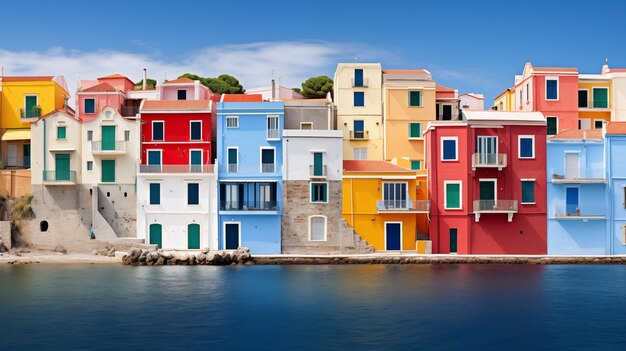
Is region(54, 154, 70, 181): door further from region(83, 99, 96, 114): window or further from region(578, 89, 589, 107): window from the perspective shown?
region(578, 89, 589, 107): window

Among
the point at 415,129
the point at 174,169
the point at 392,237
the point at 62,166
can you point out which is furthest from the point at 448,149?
the point at 62,166

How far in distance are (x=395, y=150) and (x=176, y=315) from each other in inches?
1029

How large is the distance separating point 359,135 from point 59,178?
19.5 metres

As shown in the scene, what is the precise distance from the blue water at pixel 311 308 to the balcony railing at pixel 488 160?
6.21 meters

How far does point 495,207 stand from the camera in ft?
149

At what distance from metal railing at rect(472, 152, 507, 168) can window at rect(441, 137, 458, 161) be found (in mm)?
1270

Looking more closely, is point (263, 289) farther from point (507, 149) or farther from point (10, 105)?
point (10, 105)

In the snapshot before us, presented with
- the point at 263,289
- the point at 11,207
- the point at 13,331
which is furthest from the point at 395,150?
the point at 13,331

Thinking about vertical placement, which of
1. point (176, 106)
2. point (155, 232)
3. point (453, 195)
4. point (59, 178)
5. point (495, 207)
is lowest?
point (155, 232)

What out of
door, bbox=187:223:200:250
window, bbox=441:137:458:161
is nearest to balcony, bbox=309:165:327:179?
window, bbox=441:137:458:161

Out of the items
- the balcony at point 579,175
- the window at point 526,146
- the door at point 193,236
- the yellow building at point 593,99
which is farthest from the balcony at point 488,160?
the door at point 193,236

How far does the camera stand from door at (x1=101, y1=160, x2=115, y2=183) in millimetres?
47656

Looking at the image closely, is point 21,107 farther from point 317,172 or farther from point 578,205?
point 578,205

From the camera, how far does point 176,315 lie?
97.1ft
